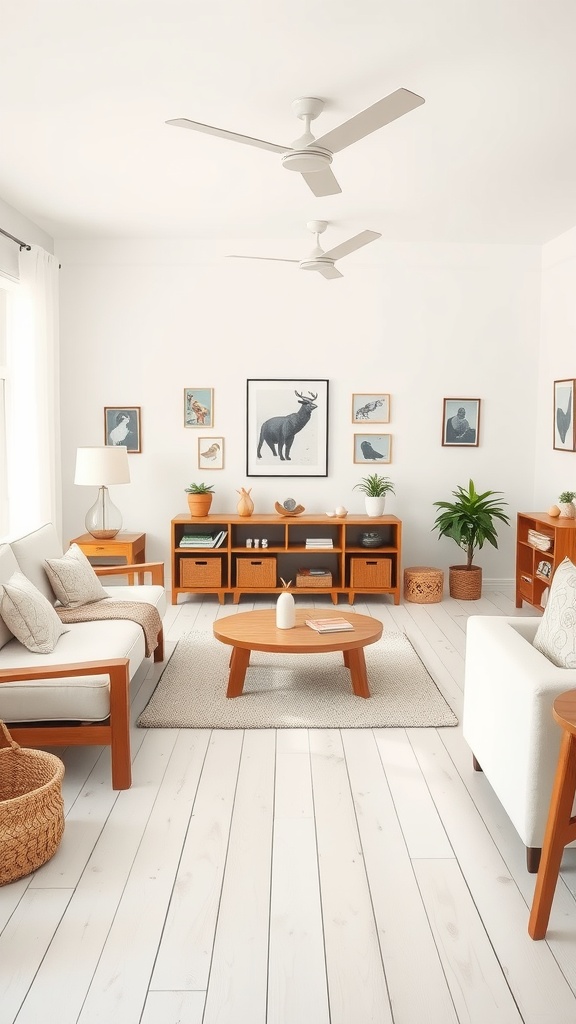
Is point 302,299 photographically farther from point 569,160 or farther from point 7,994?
point 7,994

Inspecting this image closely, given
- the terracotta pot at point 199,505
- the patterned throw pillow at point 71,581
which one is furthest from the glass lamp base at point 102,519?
the patterned throw pillow at point 71,581

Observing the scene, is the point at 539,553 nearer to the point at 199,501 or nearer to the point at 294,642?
the point at 199,501

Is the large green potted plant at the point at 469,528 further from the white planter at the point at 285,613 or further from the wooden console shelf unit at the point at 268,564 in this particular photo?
the white planter at the point at 285,613

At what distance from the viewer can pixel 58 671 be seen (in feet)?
9.91

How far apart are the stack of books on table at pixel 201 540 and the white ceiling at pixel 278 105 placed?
2.34 m

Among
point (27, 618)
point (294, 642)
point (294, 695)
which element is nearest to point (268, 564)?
point (294, 695)

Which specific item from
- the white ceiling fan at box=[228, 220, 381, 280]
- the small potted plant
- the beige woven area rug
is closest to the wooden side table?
the beige woven area rug

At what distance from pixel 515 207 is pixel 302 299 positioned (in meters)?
1.85

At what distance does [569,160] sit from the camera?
4316mm

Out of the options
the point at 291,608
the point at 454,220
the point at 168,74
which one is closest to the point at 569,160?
the point at 454,220

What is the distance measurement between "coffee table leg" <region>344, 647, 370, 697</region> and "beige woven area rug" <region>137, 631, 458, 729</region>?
5 cm

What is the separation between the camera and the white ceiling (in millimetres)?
2838

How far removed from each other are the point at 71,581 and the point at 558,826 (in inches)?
112

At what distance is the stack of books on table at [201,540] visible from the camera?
6246 millimetres
